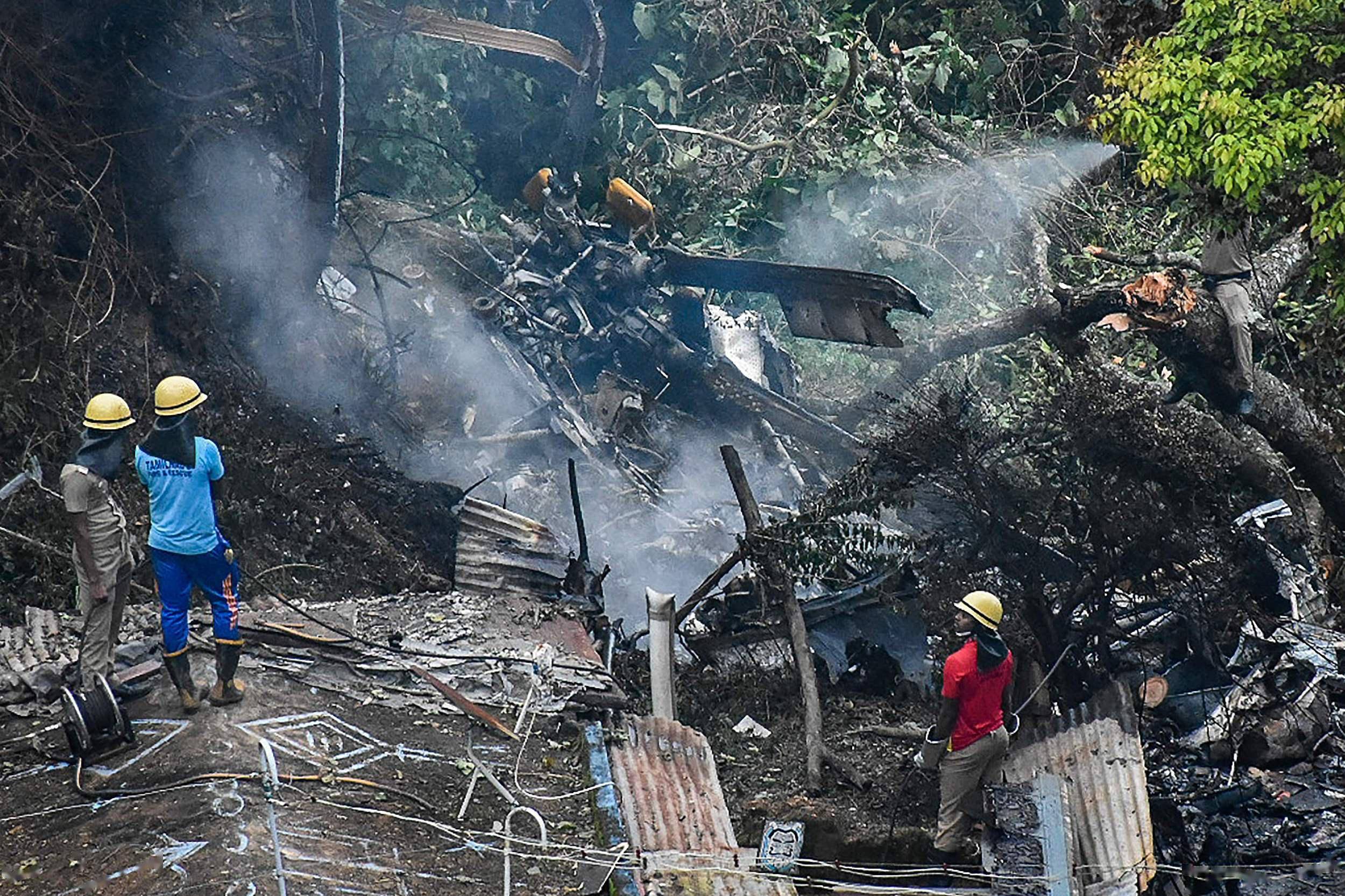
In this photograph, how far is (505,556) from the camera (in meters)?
8.44

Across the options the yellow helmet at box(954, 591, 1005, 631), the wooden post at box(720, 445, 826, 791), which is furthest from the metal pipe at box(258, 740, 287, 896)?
the wooden post at box(720, 445, 826, 791)

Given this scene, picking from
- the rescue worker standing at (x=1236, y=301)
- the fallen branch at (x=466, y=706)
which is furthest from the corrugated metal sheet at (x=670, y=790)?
the rescue worker standing at (x=1236, y=301)

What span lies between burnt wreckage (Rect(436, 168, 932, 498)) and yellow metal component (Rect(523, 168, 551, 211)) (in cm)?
2

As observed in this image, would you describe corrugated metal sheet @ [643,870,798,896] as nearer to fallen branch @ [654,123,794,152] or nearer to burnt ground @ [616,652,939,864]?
burnt ground @ [616,652,939,864]

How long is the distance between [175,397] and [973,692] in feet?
13.3

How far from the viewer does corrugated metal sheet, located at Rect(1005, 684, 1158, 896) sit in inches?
228

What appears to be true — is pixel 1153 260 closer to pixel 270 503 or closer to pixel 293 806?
pixel 270 503

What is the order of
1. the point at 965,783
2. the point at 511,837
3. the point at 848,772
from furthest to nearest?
1. the point at 848,772
2. the point at 965,783
3. the point at 511,837

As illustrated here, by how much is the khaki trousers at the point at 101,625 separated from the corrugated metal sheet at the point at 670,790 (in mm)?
2477

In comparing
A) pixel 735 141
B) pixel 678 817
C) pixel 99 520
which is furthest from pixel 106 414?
pixel 735 141

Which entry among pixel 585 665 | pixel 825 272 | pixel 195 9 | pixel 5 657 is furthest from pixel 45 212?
pixel 825 272

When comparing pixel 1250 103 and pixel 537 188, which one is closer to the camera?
pixel 1250 103

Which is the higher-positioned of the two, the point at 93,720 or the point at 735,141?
the point at 735,141

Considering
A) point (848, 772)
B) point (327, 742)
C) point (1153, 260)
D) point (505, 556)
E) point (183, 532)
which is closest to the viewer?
point (183, 532)
